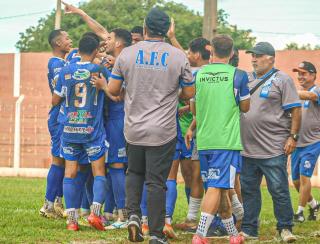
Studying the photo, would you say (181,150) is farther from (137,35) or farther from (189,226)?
(137,35)

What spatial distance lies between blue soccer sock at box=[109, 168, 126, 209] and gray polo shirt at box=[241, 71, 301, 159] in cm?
167

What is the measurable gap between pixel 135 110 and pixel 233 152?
110 cm

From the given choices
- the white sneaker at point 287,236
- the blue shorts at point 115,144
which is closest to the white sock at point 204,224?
the white sneaker at point 287,236

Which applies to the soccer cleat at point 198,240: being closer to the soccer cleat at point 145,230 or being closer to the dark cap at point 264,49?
the soccer cleat at point 145,230

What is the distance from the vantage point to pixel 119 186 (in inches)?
403

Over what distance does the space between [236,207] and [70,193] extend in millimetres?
1971

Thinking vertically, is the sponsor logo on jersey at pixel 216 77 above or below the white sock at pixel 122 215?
above

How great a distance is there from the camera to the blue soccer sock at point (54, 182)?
11.2 m

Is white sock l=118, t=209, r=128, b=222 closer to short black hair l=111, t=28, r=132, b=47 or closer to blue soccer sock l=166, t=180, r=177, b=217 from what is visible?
blue soccer sock l=166, t=180, r=177, b=217

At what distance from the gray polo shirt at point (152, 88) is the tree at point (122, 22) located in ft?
138

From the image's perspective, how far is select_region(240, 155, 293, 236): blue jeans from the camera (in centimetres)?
945

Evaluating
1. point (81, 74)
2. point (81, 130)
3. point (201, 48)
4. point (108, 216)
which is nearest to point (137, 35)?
point (201, 48)

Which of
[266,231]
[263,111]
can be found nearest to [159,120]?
[263,111]

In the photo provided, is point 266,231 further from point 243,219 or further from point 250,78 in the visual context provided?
point 250,78
